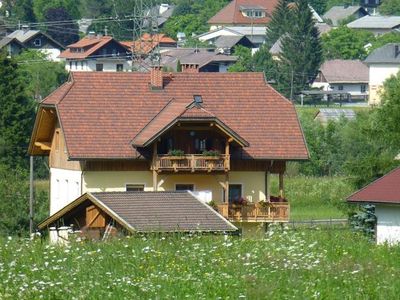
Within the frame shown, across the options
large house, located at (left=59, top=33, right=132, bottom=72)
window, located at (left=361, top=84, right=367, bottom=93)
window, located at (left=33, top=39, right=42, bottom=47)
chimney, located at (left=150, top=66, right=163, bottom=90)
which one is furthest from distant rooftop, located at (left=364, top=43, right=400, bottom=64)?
chimney, located at (left=150, top=66, right=163, bottom=90)

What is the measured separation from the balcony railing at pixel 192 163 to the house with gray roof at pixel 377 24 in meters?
118

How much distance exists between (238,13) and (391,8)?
27.8m

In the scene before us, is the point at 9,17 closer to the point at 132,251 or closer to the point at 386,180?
the point at 386,180

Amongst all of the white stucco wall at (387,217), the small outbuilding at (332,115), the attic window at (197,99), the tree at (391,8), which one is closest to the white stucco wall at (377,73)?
the small outbuilding at (332,115)

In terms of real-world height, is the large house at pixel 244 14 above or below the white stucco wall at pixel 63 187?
above

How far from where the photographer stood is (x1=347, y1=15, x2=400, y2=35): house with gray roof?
530 feet

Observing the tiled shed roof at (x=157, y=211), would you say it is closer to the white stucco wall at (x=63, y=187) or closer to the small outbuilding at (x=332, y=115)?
the white stucco wall at (x=63, y=187)

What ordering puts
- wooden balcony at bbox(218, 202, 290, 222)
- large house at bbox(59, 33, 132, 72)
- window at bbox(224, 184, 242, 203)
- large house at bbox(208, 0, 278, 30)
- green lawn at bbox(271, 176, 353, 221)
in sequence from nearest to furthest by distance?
wooden balcony at bbox(218, 202, 290, 222)
window at bbox(224, 184, 242, 203)
green lawn at bbox(271, 176, 353, 221)
large house at bbox(59, 33, 132, 72)
large house at bbox(208, 0, 278, 30)

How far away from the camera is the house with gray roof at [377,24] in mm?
161650

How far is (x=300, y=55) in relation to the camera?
12638 cm

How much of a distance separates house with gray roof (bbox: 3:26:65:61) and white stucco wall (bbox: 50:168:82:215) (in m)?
83.1

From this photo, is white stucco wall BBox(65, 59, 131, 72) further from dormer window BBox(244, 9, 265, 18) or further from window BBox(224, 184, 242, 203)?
window BBox(224, 184, 242, 203)

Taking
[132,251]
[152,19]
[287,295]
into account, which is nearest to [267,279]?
[287,295]

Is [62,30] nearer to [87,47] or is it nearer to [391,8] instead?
[87,47]
